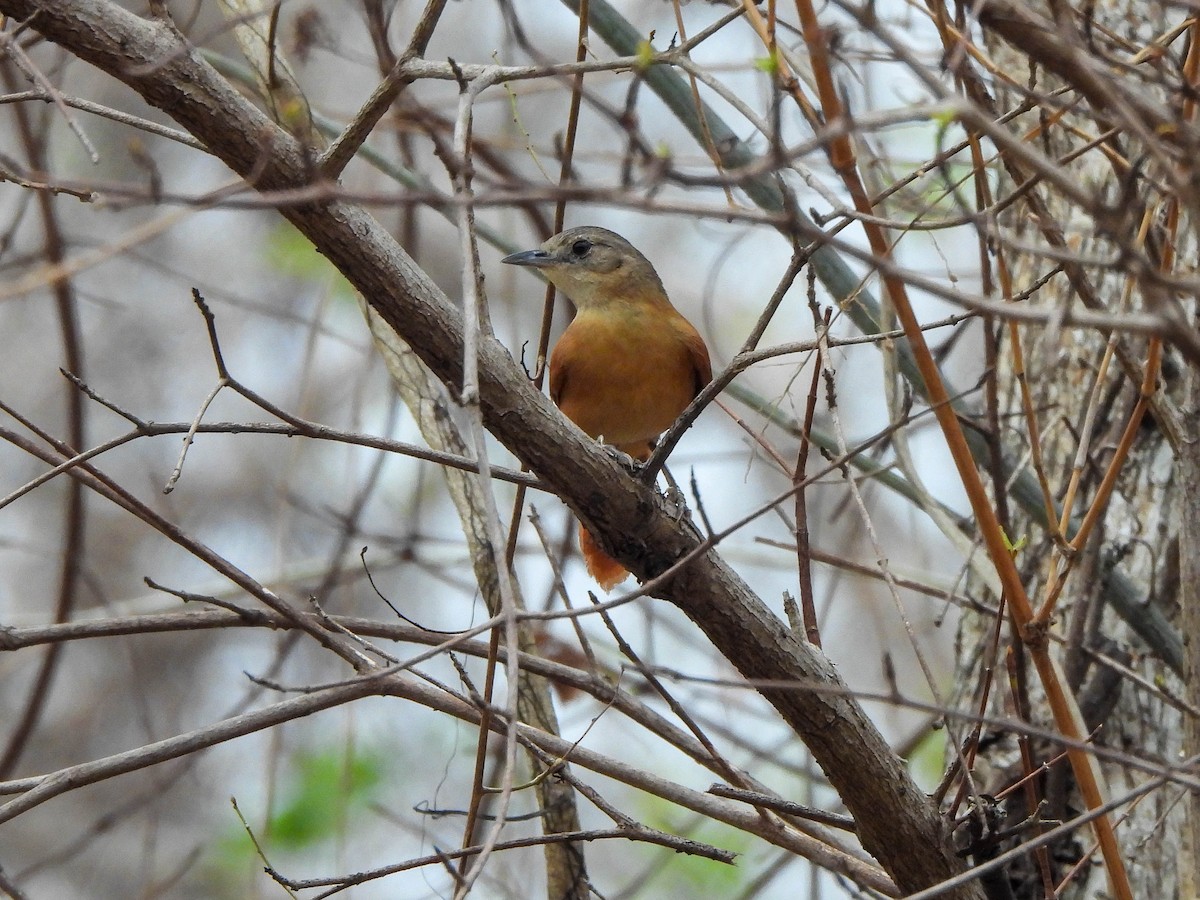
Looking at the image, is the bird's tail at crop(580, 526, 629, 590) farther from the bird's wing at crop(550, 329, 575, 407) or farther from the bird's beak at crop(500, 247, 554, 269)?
the bird's beak at crop(500, 247, 554, 269)

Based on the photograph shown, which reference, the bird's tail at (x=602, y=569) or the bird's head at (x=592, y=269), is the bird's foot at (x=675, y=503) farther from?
the bird's head at (x=592, y=269)

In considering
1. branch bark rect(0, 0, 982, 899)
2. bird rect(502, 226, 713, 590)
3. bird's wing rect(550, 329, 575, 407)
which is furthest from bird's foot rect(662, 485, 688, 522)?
bird's wing rect(550, 329, 575, 407)

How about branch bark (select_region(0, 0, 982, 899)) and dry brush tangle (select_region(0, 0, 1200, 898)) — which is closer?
dry brush tangle (select_region(0, 0, 1200, 898))

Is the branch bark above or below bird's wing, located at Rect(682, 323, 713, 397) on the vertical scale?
below

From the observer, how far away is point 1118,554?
386 centimetres

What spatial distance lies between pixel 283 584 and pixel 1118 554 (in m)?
2.94

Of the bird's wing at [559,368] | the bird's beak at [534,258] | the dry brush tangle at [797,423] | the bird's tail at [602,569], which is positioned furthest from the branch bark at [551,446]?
the bird's beak at [534,258]

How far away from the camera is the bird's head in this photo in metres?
4.74

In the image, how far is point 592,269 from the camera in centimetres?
483

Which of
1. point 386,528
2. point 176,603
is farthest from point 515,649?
point 386,528

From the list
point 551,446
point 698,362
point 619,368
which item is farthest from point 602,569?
point 551,446

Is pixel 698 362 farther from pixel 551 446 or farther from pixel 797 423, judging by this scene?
pixel 551 446

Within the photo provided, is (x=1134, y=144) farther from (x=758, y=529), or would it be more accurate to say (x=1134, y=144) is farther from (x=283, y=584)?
(x=758, y=529)

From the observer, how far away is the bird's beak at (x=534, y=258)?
15.0 ft
